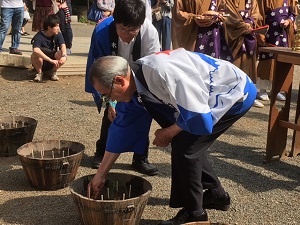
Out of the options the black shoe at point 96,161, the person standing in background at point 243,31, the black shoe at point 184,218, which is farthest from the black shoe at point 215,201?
the person standing in background at point 243,31

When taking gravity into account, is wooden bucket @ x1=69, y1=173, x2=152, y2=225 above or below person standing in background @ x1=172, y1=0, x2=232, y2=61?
below

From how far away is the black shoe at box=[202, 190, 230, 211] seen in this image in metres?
3.61

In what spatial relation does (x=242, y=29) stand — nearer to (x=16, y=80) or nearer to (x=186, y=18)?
(x=186, y=18)

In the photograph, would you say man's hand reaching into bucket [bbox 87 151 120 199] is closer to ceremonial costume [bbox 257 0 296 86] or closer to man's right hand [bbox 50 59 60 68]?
ceremonial costume [bbox 257 0 296 86]

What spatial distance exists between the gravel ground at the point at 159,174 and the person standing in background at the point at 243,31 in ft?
2.31

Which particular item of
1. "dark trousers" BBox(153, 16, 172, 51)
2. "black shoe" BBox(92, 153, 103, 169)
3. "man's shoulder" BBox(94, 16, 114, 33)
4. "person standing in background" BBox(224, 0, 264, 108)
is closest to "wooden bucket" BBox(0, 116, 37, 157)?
"black shoe" BBox(92, 153, 103, 169)

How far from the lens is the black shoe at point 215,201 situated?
3.61 m

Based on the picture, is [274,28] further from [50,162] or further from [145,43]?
[50,162]

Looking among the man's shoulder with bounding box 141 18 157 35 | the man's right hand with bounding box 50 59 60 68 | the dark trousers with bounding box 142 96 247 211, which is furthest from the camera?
the man's right hand with bounding box 50 59 60 68

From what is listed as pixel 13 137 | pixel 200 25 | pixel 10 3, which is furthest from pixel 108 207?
pixel 10 3

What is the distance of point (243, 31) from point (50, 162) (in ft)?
11.4

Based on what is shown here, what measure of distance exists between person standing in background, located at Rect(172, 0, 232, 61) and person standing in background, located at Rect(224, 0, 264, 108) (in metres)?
0.21

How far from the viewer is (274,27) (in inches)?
273

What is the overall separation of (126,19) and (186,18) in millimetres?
2523
